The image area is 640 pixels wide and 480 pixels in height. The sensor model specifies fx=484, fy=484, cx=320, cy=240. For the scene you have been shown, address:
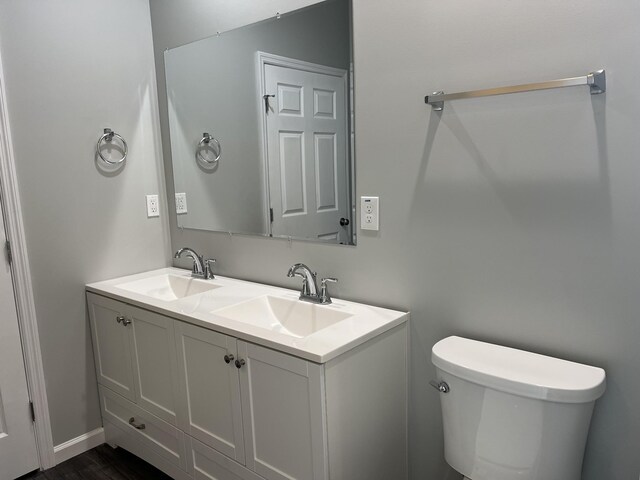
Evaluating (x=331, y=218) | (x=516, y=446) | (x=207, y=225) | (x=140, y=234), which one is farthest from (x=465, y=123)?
(x=140, y=234)

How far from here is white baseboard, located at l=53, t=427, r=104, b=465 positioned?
91.0 inches

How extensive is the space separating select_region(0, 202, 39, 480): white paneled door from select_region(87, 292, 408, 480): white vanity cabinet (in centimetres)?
36

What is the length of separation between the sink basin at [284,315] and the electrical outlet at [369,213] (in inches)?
13.5

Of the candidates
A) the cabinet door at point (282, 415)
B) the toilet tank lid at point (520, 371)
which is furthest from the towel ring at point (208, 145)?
the toilet tank lid at point (520, 371)

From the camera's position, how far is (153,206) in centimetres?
259

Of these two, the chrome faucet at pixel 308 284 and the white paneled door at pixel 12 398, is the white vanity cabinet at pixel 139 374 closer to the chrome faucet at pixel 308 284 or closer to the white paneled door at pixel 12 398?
the white paneled door at pixel 12 398

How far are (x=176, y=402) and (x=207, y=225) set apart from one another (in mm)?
886

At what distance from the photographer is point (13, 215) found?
2.08 metres

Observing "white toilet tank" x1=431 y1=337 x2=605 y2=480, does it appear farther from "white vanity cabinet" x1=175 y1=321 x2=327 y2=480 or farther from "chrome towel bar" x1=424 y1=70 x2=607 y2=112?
"chrome towel bar" x1=424 y1=70 x2=607 y2=112

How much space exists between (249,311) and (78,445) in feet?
3.99

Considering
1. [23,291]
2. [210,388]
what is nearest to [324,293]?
[210,388]

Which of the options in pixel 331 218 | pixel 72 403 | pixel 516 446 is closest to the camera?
pixel 516 446

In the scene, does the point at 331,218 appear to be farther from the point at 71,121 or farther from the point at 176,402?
the point at 71,121

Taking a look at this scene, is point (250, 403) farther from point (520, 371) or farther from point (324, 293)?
point (520, 371)
